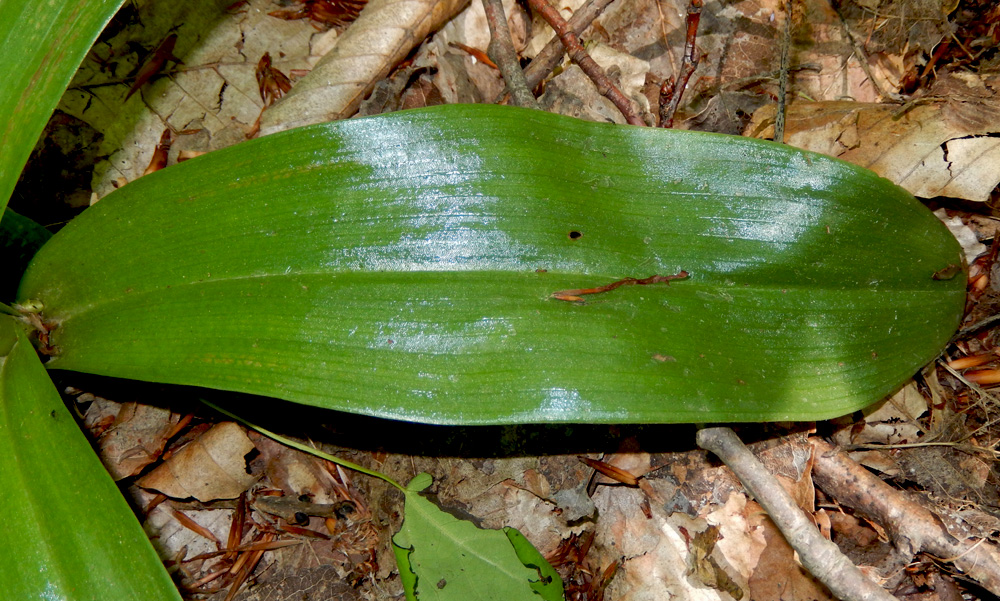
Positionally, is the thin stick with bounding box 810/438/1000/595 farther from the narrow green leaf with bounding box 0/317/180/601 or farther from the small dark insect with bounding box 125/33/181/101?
the small dark insect with bounding box 125/33/181/101

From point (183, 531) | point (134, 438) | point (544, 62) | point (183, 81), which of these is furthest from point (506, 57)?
point (183, 531)

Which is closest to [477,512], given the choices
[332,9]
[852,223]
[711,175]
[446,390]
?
[446,390]

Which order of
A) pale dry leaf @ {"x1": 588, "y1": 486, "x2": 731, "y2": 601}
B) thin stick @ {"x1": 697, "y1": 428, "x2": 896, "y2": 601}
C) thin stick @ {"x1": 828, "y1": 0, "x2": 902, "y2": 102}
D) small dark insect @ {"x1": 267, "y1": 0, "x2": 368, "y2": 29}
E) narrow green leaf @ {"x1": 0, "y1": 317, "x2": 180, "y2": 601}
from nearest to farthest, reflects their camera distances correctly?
narrow green leaf @ {"x1": 0, "y1": 317, "x2": 180, "y2": 601}
thin stick @ {"x1": 697, "y1": 428, "x2": 896, "y2": 601}
pale dry leaf @ {"x1": 588, "y1": 486, "x2": 731, "y2": 601}
thin stick @ {"x1": 828, "y1": 0, "x2": 902, "y2": 102}
small dark insect @ {"x1": 267, "y1": 0, "x2": 368, "y2": 29}

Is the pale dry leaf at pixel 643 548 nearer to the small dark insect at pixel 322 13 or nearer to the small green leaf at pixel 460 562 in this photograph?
the small green leaf at pixel 460 562

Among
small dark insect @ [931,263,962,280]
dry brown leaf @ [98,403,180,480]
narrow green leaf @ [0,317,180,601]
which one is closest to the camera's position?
narrow green leaf @ [0,317,180,601]

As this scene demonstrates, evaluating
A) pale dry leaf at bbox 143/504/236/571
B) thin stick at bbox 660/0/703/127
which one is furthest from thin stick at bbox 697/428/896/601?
pale dry leaf at bbox 143/504/236/571

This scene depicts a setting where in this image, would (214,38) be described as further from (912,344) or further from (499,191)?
(912,344)
